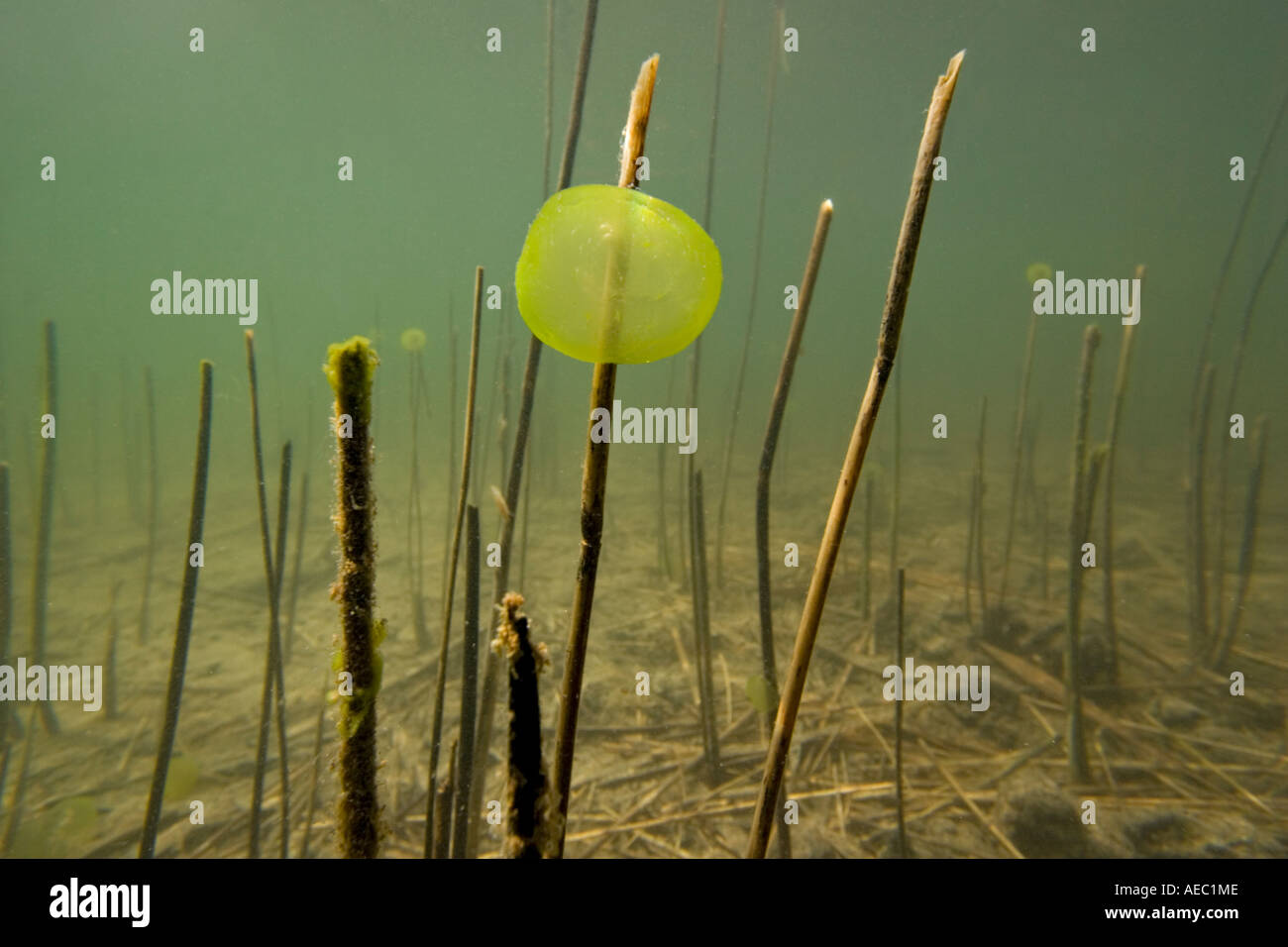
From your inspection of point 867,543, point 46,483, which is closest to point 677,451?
point 867,543

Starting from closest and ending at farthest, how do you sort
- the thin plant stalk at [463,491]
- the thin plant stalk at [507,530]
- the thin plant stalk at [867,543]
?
the thin plant stalk at [463,491], the thin plant stalk at [507,530], the thin plant stalk at [867,543]

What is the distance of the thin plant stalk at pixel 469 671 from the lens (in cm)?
177

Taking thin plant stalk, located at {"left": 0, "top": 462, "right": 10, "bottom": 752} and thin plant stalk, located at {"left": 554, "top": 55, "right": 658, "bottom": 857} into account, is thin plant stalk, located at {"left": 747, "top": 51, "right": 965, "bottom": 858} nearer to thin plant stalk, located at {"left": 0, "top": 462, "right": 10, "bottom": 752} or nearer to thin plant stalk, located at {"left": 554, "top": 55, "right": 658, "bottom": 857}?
thin plant stalk, located at {"left": 554, "top": 55, "right": 658, "bottom": 857}

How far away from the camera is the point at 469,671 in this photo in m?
1.78

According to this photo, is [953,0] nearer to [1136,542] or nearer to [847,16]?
[847,16]

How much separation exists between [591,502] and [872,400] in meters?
0.50

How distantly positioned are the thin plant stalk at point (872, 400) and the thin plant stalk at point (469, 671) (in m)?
1.00

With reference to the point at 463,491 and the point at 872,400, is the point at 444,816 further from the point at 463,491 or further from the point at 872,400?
the point at 872,400

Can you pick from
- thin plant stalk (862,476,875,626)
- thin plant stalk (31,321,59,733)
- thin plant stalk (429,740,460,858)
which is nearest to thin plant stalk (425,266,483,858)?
thin plant stalk (429,740,460,858)

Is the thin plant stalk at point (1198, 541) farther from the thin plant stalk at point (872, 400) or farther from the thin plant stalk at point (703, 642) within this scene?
the thin plant stalk at point (872, 400)

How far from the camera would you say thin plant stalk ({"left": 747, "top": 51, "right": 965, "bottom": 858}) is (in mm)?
851

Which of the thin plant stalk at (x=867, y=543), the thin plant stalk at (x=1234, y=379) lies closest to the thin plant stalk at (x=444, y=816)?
the thin plant stalk at (x=867, y=543)

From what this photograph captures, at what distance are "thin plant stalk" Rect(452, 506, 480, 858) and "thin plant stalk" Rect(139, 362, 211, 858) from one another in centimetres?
78
